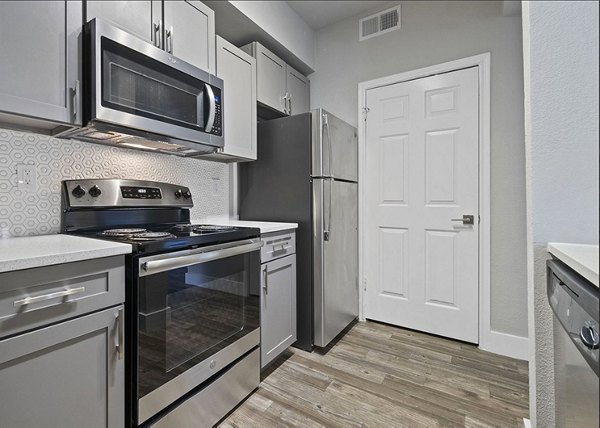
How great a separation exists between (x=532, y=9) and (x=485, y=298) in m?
1.96

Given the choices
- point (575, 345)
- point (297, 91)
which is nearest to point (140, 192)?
point (297, 91)

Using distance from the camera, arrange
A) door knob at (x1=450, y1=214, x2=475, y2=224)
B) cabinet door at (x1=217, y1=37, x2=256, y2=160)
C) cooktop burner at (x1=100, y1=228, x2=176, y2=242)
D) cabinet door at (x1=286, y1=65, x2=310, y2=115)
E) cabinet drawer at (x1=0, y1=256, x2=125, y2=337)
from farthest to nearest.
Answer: cabinet door at (x1=286, y1=65, x2=310, y2=115), door knob at (x1=450, y1=214, x2=475, y2=224), cabinet door at (x1=217, y1=37, x2=256, y2=160), cooktop burner at (x1=100, y1=228, x2=176, y2=242), cabinet drawer at (x1=0, y1=256, x2=125, y2=337)

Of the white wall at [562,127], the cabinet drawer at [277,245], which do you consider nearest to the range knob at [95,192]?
the cabinet drawer at [277,245]

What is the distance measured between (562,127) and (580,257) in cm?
37

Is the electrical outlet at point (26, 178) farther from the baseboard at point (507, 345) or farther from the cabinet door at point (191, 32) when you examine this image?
the baseboard at point (507, 345)

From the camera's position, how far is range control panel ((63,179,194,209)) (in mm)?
1437

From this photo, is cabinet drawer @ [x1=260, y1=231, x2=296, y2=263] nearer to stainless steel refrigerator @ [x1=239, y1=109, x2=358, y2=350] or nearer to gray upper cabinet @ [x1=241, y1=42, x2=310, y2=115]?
stainless steel refrigerator @ [x1=239, y1=109, x2=358, y2=350]

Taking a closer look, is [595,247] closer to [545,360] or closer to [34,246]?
[545,360]

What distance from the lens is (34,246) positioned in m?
1.04

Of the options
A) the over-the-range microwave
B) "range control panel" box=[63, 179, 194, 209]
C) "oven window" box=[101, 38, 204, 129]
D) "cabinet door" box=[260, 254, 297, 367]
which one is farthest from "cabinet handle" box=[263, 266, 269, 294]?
"oven window" box=[101, 38, 204, 129]

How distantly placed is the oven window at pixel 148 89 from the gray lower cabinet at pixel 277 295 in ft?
2.78

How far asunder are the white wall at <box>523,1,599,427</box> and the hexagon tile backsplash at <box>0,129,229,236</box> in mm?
1874

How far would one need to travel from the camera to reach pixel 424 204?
242 centimetres

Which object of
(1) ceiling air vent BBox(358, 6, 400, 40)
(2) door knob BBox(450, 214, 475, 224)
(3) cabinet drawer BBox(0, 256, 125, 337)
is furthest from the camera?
(1) ceiling air vent BBox(358, 6, 400, 40)
